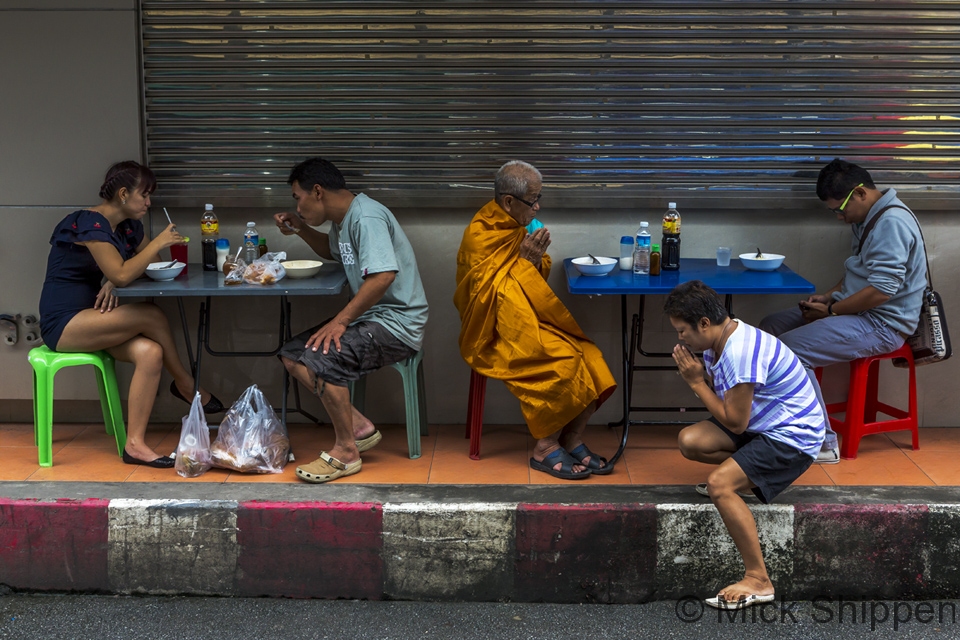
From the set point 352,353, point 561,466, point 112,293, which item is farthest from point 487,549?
point 112,293

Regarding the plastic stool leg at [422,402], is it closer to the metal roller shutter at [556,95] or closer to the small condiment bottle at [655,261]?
the metal roller shutter at [556,95]

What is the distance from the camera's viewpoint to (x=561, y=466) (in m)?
4.48

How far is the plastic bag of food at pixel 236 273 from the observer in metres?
4.55

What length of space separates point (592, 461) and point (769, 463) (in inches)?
37.8

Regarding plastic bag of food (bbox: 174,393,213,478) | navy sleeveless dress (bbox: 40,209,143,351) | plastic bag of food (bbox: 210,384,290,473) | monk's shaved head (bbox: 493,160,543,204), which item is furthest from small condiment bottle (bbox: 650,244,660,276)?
navy sleeveless dress (bbox: 40,209,143,351)

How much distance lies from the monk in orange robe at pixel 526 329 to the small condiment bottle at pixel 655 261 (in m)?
0.48

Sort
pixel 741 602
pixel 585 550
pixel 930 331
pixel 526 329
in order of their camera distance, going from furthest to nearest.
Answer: pixel 930 331 → pixel 526 329 → pixel 585 550 → pixel 741 602

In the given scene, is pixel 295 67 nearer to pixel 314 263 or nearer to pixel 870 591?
pixel 314 263

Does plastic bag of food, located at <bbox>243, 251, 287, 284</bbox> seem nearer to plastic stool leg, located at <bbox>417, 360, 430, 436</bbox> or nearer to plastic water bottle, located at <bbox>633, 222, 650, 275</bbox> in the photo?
plastic stool leg, located at <bbox>417, 360, 430, 436</bbox>

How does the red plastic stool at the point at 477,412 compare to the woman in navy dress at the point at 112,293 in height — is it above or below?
below

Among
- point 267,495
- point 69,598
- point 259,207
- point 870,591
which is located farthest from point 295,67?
point 870,591

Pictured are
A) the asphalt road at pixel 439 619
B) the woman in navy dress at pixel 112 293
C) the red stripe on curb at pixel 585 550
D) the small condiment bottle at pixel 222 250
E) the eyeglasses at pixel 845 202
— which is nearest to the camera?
the asphalt road at pixel 439 619

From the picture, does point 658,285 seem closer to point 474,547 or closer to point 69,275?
point 474,547

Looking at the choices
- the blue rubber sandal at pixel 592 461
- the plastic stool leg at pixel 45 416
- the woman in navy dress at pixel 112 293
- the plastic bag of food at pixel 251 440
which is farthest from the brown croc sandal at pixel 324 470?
the plastic stool leg at pixel 45 416
